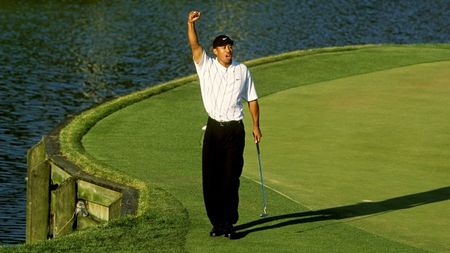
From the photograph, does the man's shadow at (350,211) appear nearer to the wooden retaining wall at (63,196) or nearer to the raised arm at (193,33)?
the wooden retaining wall at (63,196)

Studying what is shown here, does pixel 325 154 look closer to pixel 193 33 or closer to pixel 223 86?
pixel 223 86

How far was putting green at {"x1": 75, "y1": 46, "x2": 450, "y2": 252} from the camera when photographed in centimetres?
1459

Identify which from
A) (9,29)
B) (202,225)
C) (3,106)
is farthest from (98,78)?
(202,225)

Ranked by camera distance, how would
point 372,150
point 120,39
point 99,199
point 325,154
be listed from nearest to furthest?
point 99,199 → point 325,154 → point 372,150 → point 120,39

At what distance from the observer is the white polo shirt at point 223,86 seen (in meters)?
14.2

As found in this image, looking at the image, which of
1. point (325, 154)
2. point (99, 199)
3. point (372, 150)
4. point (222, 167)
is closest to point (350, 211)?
point (222, 167)

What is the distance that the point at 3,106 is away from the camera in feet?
109

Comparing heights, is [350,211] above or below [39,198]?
above

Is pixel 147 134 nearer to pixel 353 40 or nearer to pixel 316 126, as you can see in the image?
pixel 316 126

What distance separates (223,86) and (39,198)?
208 inches

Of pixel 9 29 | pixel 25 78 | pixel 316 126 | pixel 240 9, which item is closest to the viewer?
pixel 316 126

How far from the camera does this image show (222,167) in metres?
14.4

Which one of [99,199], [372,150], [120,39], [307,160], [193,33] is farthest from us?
[120,39]

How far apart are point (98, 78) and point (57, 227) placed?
22.4m
